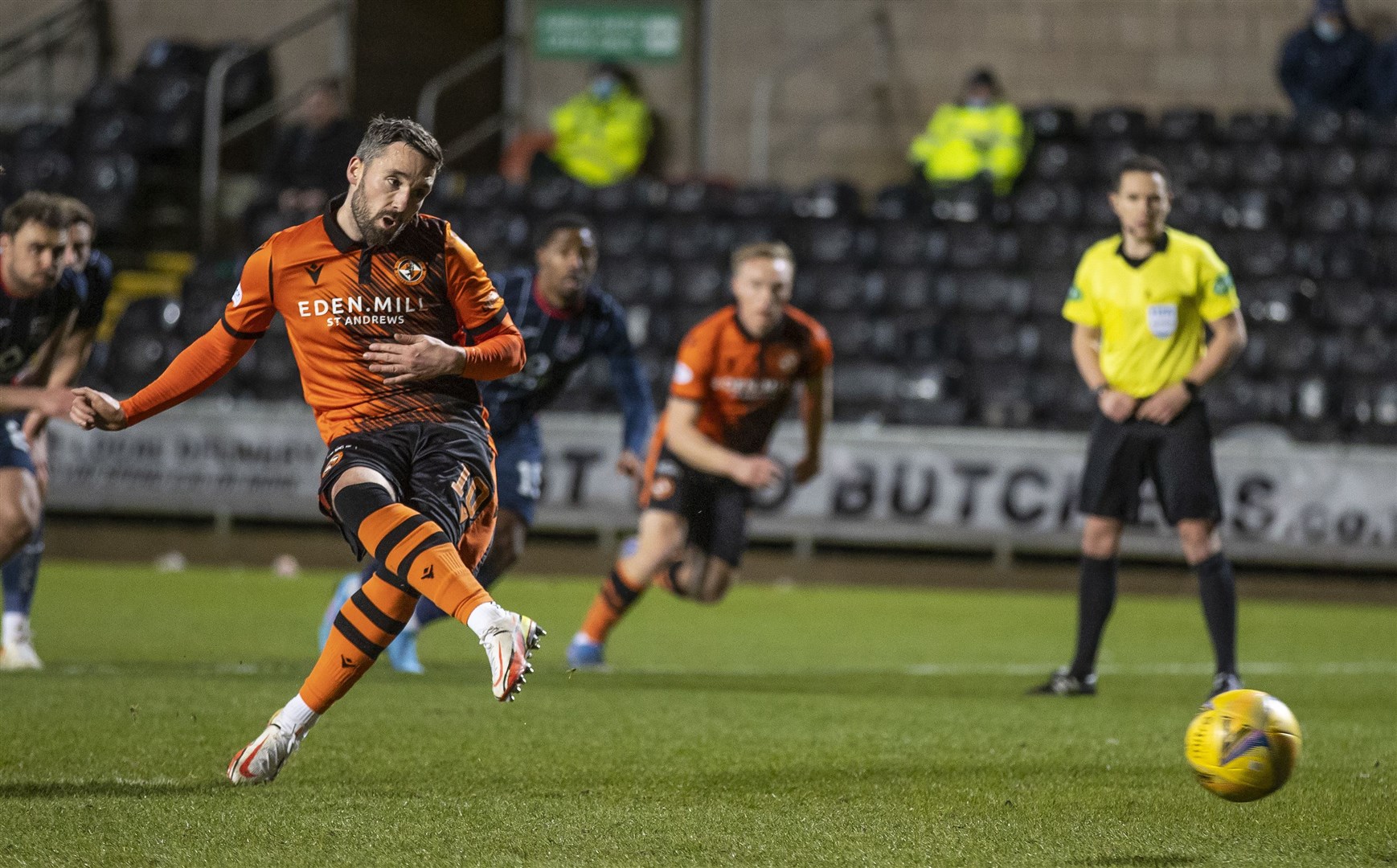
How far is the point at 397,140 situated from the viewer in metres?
4.59

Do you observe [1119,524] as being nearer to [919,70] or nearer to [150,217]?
[919,70]

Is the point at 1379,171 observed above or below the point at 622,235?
above

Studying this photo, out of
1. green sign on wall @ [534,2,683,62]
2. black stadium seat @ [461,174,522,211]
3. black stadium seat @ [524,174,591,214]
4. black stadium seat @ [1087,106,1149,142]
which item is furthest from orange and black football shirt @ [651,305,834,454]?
green sign on wall @ [534,2,683,62]

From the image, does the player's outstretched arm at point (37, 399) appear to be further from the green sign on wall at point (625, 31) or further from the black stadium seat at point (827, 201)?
the green sign on wall at point (625, 31)

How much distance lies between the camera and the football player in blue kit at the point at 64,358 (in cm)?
691

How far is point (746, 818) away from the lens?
4.29 meters

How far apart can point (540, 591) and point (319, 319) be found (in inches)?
290

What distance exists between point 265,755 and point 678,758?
1.30 meters

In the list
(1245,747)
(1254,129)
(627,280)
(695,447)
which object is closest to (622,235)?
(627,280)

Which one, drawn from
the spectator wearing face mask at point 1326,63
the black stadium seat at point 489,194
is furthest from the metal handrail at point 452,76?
the spectator wearing face mask at point 1326,63

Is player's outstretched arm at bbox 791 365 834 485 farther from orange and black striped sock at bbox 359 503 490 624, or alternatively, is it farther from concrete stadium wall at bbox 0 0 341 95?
concrete stadium wall at bbox 0 0 341 95

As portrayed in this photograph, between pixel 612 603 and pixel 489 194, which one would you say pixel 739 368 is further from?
pixel 489 194

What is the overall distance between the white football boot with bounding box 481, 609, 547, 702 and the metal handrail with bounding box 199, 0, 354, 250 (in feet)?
47.3

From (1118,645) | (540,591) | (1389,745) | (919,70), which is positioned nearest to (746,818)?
(1389,745)
